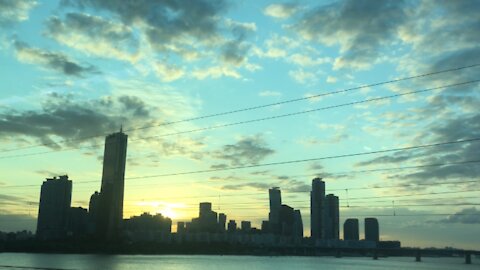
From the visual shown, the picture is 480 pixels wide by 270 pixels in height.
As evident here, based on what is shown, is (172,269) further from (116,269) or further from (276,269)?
(276,269)

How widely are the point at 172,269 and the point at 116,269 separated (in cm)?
1630

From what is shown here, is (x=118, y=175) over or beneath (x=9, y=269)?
over

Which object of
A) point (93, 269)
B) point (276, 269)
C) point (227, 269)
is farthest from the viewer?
point (276, 269)

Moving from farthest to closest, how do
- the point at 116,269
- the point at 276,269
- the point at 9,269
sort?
the point at 276,269, the point at 116,269, the point at 9,269

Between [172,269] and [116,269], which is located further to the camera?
[172,269]

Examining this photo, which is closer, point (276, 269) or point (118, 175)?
point (118, 175)

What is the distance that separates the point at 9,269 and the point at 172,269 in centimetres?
5677

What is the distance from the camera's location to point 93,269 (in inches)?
4663

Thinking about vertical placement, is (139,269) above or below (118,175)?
below

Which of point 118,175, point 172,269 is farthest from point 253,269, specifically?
point 118,175

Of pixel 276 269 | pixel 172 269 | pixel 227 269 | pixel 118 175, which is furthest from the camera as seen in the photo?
pixel 276 269

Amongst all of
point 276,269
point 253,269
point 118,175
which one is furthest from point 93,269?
point 276,269

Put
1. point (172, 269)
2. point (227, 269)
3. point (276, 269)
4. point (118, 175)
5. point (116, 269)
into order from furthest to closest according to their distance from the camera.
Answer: point (276, 269), point (227, 269), point (172, 269), point (116, 269), point (118, 175)

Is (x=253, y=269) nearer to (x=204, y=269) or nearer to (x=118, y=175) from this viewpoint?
(x=204, y=269)
